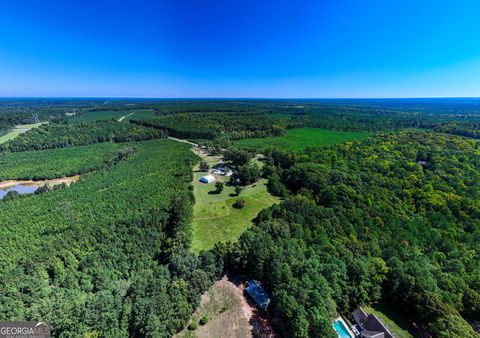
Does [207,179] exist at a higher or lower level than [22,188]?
higher

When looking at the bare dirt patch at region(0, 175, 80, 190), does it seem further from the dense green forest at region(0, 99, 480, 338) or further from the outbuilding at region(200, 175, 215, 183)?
the outbuilding at region(200, 175, 215, 183)

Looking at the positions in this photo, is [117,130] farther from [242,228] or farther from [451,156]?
[451,156]

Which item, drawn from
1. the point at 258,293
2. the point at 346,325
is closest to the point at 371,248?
the point at 346,325

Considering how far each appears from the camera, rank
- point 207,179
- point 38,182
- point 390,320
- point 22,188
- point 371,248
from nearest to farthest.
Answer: point 390,320, point 371,248, point 207,179, point 22,188, point 38,182

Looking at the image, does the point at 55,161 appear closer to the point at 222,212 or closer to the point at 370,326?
the point at 222,212

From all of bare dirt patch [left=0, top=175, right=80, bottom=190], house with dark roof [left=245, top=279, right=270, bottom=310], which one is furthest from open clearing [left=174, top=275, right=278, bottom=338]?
bare dirt patch [left=0, top=175, right=80, bottom=190]

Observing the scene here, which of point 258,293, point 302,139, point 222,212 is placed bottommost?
point 258,293

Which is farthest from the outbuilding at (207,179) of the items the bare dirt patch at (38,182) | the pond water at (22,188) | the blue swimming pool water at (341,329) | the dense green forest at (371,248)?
the pond water at (22,188)
